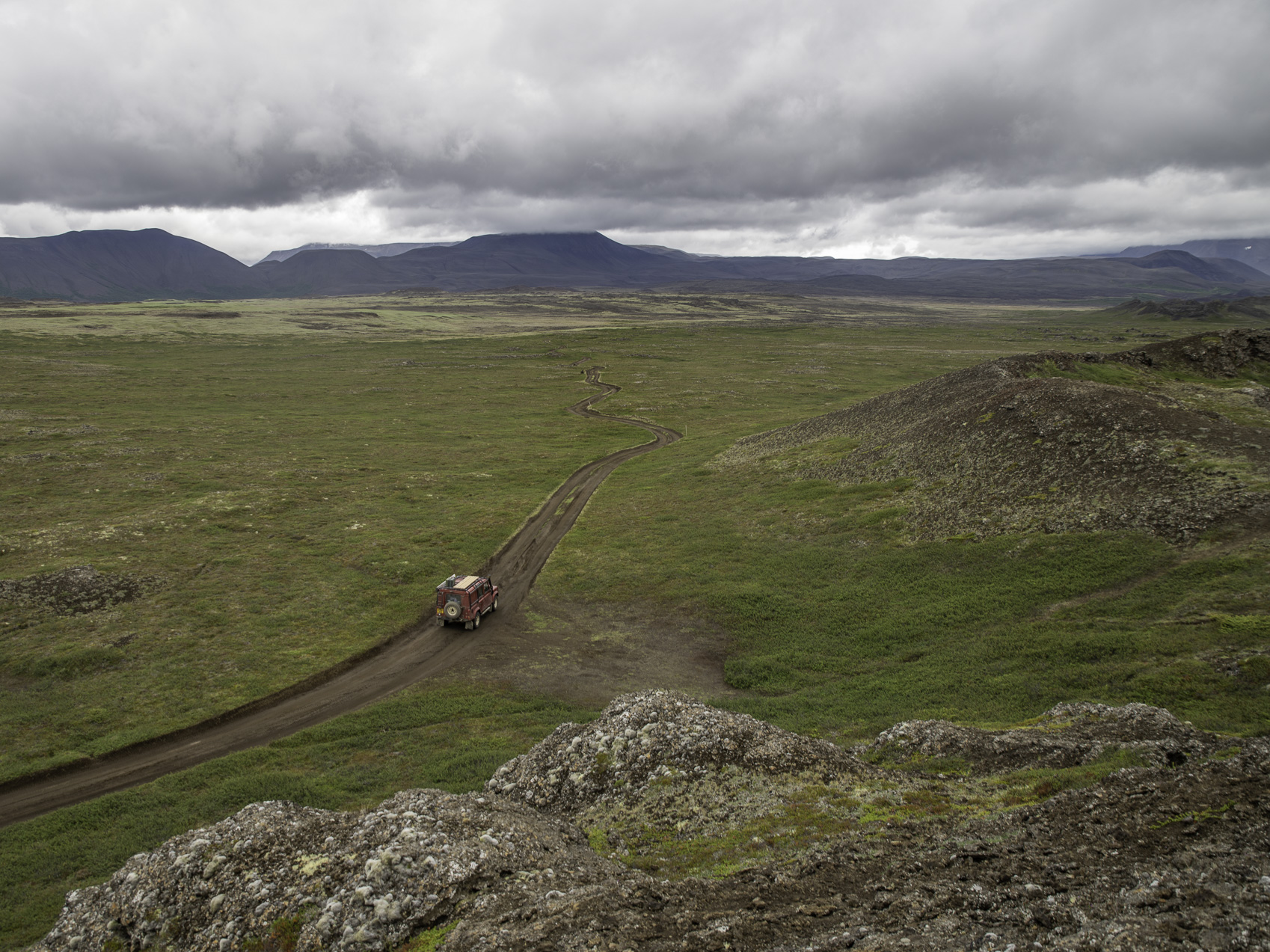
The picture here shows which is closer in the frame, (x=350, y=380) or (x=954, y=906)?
(x=954, y=906)

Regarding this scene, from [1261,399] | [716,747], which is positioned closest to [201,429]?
[716,747]

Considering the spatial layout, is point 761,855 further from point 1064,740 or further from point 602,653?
point 602,653

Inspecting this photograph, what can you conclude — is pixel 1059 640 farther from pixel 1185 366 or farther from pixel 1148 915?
pixel 1185 366

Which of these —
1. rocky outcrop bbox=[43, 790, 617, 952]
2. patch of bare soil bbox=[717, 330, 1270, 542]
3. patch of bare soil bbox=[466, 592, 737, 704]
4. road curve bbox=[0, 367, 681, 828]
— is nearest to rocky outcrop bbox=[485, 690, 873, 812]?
rocky outcrop bbox=[43, 790, 617, 952]

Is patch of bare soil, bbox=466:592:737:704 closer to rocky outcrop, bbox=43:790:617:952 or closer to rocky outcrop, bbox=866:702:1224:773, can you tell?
rocky outcrop, bbox=866:702:1224:773

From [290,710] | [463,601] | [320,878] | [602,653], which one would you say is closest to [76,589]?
[290,710]

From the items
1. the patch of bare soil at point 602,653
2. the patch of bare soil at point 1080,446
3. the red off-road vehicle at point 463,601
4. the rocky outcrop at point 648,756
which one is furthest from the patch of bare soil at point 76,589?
the patch of bare soil at point 1080,446

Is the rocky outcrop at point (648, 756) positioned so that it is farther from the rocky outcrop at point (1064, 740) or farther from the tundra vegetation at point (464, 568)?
the tundra vegetation at point (464, 568)
